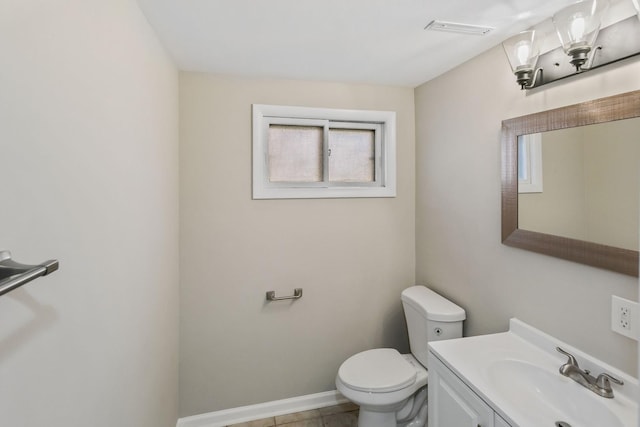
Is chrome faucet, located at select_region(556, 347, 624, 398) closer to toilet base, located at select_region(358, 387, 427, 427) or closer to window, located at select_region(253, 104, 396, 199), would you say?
toilet base, located at select_region(358, 387, 427, 427)

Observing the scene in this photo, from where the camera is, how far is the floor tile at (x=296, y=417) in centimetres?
223

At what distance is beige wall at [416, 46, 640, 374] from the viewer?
1263 mm

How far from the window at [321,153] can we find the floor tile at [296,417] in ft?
4.81

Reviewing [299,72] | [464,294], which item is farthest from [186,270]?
[464,294]

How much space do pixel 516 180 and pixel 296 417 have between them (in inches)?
77.9

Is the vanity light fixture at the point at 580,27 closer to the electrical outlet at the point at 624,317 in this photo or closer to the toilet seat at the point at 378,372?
the electrical outlet at the point at 624,317

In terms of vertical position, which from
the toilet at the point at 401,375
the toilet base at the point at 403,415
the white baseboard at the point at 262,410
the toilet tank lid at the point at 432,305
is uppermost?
the toilet tank lid at the point at 432,305

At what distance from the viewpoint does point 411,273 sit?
99.0 inches

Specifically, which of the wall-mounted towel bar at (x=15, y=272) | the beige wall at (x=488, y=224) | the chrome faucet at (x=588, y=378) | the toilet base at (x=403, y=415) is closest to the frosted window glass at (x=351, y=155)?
the beige wall at (x=488, y=224)

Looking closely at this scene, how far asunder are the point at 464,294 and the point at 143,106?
1.91m

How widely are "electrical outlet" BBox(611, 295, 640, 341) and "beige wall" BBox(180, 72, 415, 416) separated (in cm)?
136

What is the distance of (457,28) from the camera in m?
1.55

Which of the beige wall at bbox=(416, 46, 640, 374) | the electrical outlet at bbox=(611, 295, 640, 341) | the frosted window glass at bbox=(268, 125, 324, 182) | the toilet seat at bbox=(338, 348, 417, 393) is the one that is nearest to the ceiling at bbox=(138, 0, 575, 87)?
the beige wall at bbox=(416, 46, 640, 374)

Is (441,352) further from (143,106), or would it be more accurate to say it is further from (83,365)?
(143,106)
